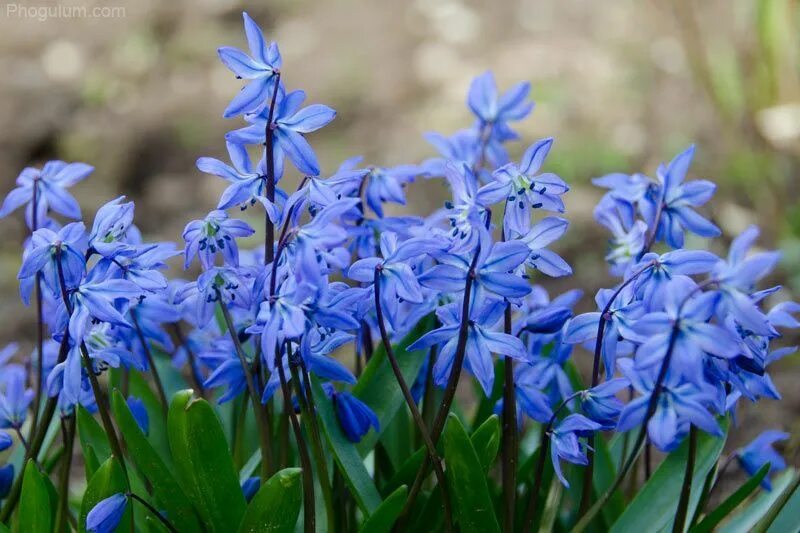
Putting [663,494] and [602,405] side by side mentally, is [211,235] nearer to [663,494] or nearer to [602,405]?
[602,405]

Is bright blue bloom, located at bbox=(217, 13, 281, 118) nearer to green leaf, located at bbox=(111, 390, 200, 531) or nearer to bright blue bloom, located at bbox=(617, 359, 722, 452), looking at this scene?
green leaf, located at bbox=(111, 390, 200, 531)

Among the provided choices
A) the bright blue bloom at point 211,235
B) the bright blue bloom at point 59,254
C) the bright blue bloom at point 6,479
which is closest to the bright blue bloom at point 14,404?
the bright blue bloom at point 6,479

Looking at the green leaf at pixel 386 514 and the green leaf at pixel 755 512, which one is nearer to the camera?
the green leaf at pixel 386 514

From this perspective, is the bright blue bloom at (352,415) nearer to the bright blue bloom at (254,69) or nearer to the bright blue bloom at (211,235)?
the bright blue bloom at (211,235)

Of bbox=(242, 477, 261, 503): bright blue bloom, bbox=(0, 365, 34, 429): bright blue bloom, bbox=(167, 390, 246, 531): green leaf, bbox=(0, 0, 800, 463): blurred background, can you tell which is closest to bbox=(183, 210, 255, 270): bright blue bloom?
bbox=(167, 390, 246, 531): green leaf

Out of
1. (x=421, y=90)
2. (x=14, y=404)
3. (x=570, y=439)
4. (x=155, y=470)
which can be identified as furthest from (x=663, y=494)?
(x=421, y=90)
